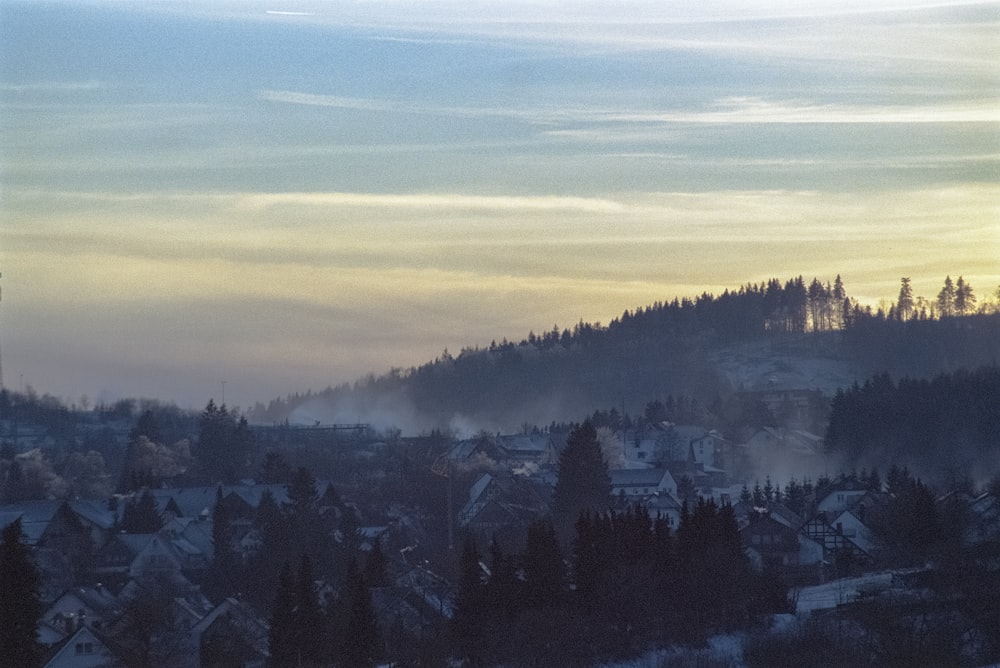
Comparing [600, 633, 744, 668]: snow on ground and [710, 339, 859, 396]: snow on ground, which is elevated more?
[710, 339, 859, 396]: snow on ground

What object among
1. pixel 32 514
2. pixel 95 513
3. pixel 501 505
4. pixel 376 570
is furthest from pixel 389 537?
pixel 32 514

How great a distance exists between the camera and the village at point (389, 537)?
5884 centimetres

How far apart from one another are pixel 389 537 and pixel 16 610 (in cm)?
3752

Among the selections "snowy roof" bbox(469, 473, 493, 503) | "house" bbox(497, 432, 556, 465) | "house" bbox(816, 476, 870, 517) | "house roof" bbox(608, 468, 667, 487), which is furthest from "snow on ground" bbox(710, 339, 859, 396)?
"house" bbox(816, 476, 870, 517)

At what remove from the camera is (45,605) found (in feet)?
206

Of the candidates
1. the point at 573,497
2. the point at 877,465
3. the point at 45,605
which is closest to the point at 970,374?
the point at 877,465

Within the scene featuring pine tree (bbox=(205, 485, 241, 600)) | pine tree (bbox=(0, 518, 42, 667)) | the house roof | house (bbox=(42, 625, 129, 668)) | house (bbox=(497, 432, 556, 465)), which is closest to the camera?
pine tree (bbox=(0, 518, 42, 667))

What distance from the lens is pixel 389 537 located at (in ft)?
267

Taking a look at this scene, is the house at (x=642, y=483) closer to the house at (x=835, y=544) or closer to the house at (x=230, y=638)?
the house at (x=835, y=544)

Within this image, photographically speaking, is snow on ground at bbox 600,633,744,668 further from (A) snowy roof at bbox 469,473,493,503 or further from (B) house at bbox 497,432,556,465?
(B) house at bbox 497,432,556,465

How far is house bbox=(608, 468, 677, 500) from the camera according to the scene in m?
98.2

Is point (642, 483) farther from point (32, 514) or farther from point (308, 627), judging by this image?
point (308, 627)

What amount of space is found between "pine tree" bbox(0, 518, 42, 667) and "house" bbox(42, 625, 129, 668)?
10.9 meters

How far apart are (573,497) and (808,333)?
354 ft
